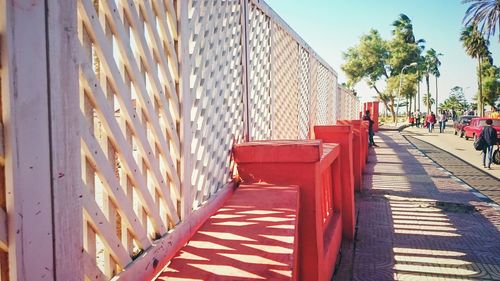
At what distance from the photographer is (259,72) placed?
160 inches

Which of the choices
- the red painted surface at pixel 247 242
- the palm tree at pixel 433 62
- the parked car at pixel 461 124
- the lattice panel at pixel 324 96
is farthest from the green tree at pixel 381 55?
the red painted surface at pixel 247 242

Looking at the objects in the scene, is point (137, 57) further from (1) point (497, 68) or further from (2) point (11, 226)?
(1) point (497, 68)

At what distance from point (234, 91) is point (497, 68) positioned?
8536 cm

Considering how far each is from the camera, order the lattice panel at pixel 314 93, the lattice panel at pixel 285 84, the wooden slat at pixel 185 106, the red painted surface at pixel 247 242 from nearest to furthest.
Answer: the red painted surface at pixel 247 242
the wooden slat at pixel 185 106
the lattice panel at pixel 285 84
the lattice panel at pixel 314 93

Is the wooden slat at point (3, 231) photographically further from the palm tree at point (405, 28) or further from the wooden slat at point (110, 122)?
the palm tree at point (405, 28)

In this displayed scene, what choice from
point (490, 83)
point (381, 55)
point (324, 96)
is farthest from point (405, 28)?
point (324, 96)

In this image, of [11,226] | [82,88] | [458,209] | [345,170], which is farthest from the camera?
[458,209]

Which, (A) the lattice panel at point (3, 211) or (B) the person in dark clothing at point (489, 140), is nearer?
(A) the lattice panel at point (3, 211)

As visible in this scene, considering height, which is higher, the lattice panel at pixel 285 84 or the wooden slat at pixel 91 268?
the lattice panel at pixel 285 84

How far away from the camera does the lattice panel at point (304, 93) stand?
6.53 metres

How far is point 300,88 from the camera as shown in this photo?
649 cm

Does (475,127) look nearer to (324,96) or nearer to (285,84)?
(324,96)

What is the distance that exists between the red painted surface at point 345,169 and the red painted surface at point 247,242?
91.6 inches

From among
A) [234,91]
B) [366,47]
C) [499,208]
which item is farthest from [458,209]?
[366,47]
